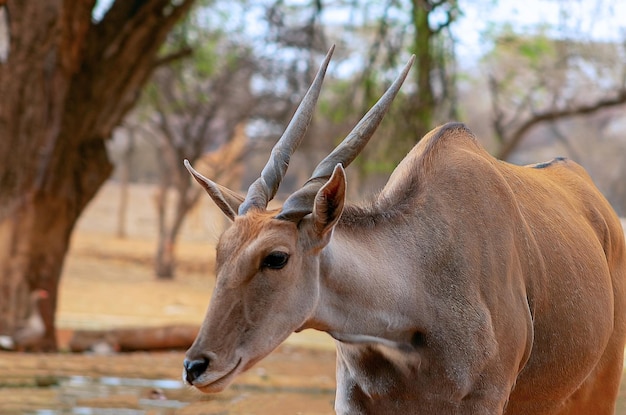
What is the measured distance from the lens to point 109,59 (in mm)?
8219

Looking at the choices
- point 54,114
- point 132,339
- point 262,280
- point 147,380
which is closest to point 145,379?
point 147,380

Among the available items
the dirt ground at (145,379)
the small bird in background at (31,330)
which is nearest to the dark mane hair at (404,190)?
the dirt ground at (145,379)

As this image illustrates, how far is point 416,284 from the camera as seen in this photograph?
3.02m

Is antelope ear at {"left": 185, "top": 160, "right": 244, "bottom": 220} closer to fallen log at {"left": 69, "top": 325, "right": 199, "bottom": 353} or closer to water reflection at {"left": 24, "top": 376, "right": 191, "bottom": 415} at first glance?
water reflection at {"left": 24, "top": 376, "right": 191, "bottom": 415}

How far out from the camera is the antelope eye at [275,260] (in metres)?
2.68

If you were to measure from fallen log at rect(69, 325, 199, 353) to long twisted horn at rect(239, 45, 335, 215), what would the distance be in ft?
18.1

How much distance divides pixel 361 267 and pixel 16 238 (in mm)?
5860

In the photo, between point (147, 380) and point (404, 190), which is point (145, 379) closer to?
point (147, 380)

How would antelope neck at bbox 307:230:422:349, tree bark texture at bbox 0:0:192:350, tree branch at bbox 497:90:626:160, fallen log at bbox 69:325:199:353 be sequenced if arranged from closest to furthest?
antelope neck at bbox 307:230:422:349 → tree bark texture at bbox 0:0:192:350 → fallen log at bbox 69:325:199:353 → tree branch at bbox 497:90:626:160

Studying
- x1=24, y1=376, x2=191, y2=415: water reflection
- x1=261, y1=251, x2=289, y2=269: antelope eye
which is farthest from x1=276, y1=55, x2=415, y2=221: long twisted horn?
x1=24, y1=376, x2=191, y2=415: water reflection

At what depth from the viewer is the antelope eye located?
2682mm

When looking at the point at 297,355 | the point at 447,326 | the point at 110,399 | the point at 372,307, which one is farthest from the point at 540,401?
the point at 297,355

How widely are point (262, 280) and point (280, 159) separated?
0.51 metres

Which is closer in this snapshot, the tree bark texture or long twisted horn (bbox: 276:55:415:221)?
long twisted horn (bbox: 276:55:415:221)
